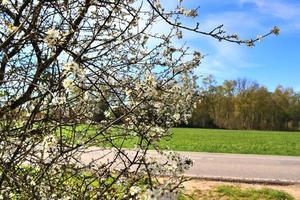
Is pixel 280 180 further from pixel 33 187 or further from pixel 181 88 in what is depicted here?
pixel 33 187

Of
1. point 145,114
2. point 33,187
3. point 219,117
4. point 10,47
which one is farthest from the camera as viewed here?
point 219,117

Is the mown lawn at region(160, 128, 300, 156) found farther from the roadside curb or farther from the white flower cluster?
the white flower cluster

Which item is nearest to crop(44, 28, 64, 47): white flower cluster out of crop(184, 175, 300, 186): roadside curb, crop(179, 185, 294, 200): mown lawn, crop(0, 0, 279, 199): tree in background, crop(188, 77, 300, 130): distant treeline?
crop(0, 0, 279, 199): tree in background

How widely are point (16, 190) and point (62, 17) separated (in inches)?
35.4

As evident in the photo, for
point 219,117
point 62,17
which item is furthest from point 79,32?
point 219,117

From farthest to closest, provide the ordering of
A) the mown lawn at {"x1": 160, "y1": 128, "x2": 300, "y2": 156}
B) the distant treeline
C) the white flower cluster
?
the distant treeline, the mown lawn at {"x1": 160, "y1": 128, "x2": 300, "y2": 156}, the white flower cluster

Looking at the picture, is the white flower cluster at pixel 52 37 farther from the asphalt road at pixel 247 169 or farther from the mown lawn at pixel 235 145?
the mown lawn at pixel 235 145

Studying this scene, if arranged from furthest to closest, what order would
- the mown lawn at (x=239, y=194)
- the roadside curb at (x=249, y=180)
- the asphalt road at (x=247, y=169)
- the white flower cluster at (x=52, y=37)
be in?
the asphalt road at (x=247, y=169) → the roadside curb at (x=249, y=180) → the mown lawn at (x=239, y=194) → the white flower cluster at (x=52, y=37)

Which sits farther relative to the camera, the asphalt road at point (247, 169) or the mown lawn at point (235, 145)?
the mown lawn at point (235, 145)

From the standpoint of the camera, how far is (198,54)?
3006 millimetres

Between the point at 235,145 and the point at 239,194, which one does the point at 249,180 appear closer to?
the point at 239,194

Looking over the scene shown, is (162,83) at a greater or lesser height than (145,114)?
greater

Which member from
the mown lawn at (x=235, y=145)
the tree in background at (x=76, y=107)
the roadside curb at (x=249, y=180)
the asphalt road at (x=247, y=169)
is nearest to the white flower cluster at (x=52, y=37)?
the tree in background at (x=76, y=107)

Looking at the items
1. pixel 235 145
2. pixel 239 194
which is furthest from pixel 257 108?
pixel 239 194
